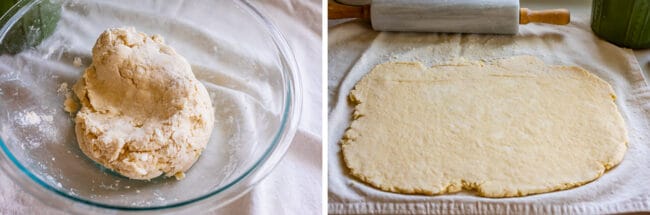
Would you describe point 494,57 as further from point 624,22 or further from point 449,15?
point 624,22

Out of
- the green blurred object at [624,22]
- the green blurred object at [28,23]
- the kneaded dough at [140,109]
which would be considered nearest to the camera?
the kneaded dough at [140,109]

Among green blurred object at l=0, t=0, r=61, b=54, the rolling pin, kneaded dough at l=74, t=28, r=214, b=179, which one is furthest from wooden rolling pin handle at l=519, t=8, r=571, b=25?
green blurred object at l=0, t=0, r=61, b=54

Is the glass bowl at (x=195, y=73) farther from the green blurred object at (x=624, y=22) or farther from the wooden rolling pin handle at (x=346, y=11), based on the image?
the green blurred object at (x=624, y=22)

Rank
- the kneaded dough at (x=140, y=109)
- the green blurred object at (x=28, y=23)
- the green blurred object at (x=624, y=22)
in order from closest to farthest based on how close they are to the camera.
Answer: the kneaded dough at (x=140, y=109) < the green blurred object at (x=28, y=23) < the green blurred object at (x=624, y=22)

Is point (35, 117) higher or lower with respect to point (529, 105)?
higher

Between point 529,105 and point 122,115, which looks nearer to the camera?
point 122,115

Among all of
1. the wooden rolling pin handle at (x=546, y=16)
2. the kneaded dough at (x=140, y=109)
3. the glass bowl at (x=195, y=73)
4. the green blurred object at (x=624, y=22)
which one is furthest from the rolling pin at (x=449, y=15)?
the kneaded dough at (x=140, y=109)

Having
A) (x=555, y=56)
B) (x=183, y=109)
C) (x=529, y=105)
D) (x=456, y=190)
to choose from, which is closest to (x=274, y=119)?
(x=183, y=109)

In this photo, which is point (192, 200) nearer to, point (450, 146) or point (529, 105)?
point (450, 146)
